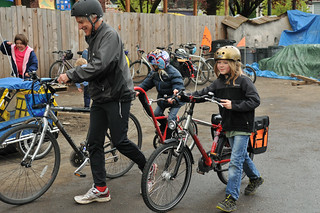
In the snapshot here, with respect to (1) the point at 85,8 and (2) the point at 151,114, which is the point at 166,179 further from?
(1) the point at 85,8

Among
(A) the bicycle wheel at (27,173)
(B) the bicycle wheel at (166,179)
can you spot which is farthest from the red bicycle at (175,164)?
(A) the bicycle wheel at (27,173)

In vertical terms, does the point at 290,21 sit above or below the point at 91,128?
above

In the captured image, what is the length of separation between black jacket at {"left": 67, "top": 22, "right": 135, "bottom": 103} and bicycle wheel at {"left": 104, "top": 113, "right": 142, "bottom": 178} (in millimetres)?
992

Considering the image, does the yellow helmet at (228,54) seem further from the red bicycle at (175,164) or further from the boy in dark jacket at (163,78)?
the boy in dark jacket at (163,78)

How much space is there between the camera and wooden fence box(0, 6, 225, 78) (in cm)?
1191

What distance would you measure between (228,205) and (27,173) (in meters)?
2.08

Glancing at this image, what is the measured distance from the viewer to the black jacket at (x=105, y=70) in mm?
4070

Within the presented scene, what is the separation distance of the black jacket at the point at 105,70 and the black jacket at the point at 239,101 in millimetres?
762

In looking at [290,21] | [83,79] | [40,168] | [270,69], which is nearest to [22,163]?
[40,168]

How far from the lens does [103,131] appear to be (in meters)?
4.47

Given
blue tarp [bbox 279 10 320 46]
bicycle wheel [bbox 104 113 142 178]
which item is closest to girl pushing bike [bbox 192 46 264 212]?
bicycle wheel [bbox 104 113 142 178]

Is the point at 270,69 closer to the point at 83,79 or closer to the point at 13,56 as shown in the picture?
the point at 13,56

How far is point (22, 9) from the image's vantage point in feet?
39.8

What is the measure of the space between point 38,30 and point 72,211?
30.3ft
